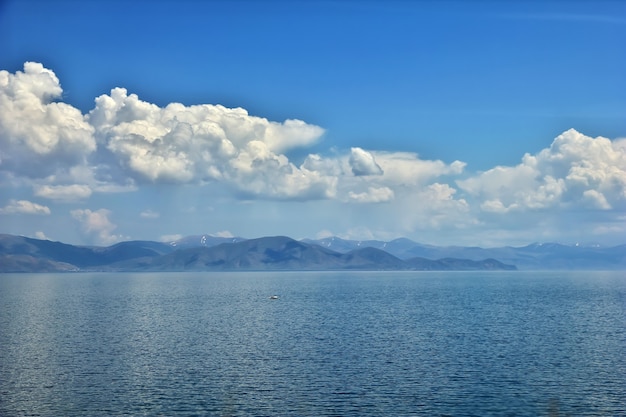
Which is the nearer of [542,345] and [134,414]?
[134,414]

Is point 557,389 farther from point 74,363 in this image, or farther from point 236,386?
point 74,363

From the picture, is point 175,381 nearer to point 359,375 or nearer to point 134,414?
point 134,414

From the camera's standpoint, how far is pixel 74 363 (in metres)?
98.2

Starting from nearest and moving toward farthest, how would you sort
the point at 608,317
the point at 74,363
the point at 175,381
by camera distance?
the point at 175,381 → the point at 74,363 → the point at 608,317

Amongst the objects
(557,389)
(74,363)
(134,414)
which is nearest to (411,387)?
(557,389)

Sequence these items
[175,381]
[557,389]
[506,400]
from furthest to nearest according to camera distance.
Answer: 1. [175,381]
2. [557,389]
3. [506,400]

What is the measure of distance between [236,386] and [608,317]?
12410cm

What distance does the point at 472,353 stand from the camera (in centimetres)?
10638

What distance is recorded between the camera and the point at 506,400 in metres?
75.4

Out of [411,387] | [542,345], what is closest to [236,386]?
[411,387]

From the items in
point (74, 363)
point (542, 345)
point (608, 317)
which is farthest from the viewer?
point (608, 317)

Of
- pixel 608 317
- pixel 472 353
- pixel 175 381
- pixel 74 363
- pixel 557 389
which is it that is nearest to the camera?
pixel 557 389

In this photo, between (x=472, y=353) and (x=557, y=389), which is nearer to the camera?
(x=557, y=389)

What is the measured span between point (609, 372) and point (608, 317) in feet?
288
